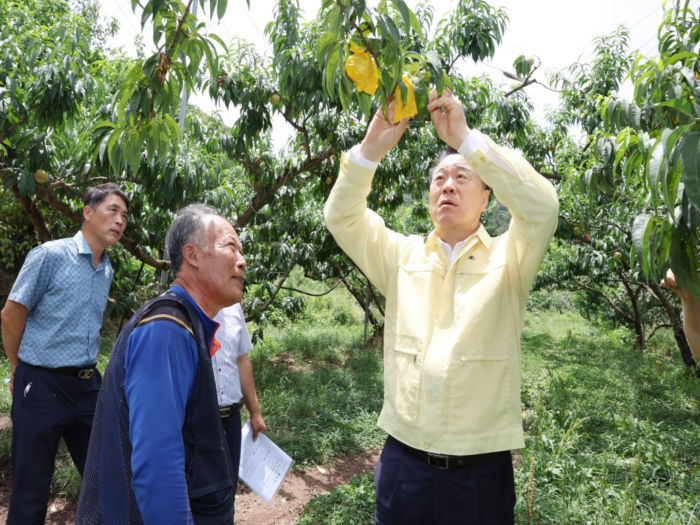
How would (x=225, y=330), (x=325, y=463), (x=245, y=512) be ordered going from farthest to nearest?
1. (x=325, y=463)
2. (x=245, y=512)
3. (x=225, y=330)

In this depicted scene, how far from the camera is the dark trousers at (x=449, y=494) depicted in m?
1.40

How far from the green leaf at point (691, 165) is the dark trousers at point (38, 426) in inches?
91.7

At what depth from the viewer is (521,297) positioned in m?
1.54

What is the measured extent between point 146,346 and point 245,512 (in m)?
2.54

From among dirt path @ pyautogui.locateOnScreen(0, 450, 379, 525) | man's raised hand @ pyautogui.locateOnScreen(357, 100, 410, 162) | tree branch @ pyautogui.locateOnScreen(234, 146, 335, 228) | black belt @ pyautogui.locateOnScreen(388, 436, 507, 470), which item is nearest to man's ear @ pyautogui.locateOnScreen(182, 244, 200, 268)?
man's raised hand @ pyautogui.locateOnScreen(357, 100, 410, 162)

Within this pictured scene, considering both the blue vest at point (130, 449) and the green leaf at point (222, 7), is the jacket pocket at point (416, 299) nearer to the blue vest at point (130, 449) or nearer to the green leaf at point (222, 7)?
the blue vest at point (130, 449)

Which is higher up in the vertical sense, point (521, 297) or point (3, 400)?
point (521, 297)

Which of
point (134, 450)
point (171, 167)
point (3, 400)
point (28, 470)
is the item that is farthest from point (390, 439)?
point (3, 400)

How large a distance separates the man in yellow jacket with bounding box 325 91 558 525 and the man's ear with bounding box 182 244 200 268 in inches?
16.4

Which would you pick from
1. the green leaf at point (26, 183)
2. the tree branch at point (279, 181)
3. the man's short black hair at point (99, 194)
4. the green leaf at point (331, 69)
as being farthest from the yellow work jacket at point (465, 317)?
the tree branch at point (279, 181)

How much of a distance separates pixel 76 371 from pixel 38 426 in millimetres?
257

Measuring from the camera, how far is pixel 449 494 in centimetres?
141

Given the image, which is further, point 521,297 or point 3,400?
point 3,400

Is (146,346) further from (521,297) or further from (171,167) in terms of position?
(171,167)
